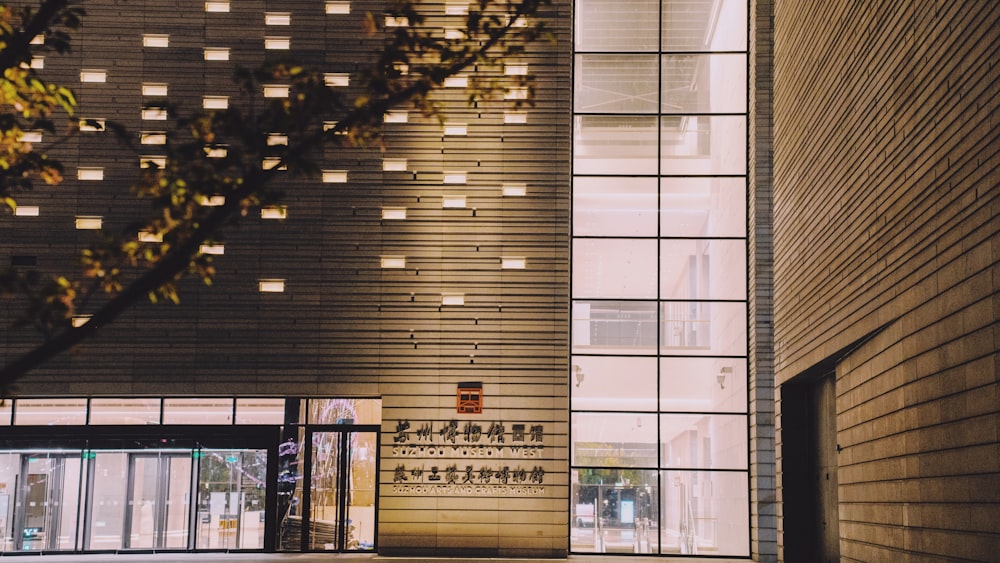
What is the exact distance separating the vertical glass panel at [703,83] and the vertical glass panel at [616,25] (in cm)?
57

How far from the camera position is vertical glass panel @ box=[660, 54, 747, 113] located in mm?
18203

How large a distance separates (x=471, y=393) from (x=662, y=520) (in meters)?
3.69

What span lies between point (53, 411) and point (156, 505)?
2.29 meters

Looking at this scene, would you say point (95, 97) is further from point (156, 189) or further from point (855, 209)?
point (156, 189)

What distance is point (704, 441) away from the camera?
17.4 m

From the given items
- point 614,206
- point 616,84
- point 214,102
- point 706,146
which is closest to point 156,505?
point 214,102

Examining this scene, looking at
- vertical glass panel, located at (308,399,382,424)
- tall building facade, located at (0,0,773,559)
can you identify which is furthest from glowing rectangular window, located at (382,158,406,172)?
vertical glass panel, located at (308,399,382,424)

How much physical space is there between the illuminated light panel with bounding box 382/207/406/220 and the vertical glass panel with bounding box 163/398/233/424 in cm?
390

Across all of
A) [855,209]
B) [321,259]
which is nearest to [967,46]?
[855,209]

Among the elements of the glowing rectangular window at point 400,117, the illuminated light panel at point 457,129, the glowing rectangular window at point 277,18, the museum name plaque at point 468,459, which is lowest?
the museum name plaque at point 468,459

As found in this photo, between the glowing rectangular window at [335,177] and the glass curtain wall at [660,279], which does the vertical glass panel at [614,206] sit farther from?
the glowing rectangular window at [335,177]

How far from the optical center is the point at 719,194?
59.1ft

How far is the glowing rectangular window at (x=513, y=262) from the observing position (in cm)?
1743

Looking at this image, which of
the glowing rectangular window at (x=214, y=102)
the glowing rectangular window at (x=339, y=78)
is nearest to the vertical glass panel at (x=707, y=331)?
the glowing rectangular window at (x=339, y=78)
